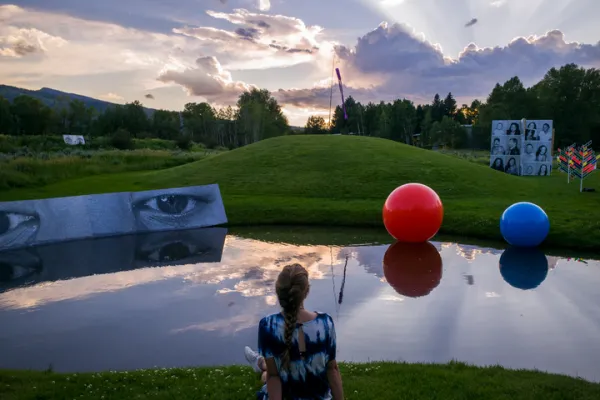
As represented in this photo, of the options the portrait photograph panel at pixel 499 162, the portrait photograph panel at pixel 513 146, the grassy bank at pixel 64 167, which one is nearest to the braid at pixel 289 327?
the grassy bank at pixel 64 167

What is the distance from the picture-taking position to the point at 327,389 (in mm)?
3652

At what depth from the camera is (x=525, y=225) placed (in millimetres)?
15602

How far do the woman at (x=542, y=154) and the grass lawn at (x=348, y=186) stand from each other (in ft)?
15.0

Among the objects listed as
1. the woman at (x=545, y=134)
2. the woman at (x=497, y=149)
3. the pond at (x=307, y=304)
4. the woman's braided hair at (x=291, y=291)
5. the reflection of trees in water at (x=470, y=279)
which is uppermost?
the woman at (x=545, y=134)

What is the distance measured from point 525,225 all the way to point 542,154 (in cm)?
2558

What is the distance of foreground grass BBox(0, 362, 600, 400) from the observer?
6.28 meters

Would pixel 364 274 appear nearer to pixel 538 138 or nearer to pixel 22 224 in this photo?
pixel 22 224

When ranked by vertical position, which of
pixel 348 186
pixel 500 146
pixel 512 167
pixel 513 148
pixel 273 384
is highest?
pixel 500 146

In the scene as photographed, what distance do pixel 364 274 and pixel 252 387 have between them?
7169mm

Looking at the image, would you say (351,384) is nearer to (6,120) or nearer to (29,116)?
(6,120)

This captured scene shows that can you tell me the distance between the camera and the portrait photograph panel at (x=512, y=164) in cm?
3875

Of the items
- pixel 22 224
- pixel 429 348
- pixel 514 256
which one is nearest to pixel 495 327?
pixel 429 348

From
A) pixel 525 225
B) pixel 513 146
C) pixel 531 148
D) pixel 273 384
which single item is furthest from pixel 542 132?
pixel 273 384

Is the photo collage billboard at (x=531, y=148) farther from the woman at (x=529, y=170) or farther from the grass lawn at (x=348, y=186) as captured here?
the grass lawn at (x=348, y=186)
